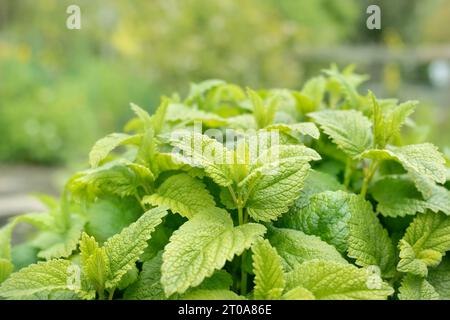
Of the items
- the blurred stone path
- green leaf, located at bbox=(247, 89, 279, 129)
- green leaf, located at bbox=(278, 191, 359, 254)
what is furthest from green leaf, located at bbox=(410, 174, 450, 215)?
the blurred stone path

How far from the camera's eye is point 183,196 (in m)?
0.73

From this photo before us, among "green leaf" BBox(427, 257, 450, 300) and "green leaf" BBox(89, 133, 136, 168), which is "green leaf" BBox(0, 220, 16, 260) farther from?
"green leaf" BBox(427, 257, 450, 300)

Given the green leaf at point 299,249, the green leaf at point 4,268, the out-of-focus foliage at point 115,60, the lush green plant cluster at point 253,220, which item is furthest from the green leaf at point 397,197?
the out-of-focus foliage at point 115,60

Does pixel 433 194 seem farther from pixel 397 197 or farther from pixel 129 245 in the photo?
pixel 129 245

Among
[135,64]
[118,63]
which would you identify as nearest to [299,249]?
[135,64]

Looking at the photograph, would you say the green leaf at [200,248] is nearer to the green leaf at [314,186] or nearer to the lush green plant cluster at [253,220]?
the lush green plant cluster at [253,220]

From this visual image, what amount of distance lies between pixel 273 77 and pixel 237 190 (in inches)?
186

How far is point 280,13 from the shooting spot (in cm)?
721

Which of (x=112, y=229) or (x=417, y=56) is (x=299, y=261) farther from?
(x=417, y=56)

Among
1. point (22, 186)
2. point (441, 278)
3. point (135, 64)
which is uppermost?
point (135, 64)

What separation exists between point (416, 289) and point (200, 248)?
27 centimetres

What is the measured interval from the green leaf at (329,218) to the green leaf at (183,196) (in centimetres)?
12

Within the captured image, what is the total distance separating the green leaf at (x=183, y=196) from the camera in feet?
2.36
